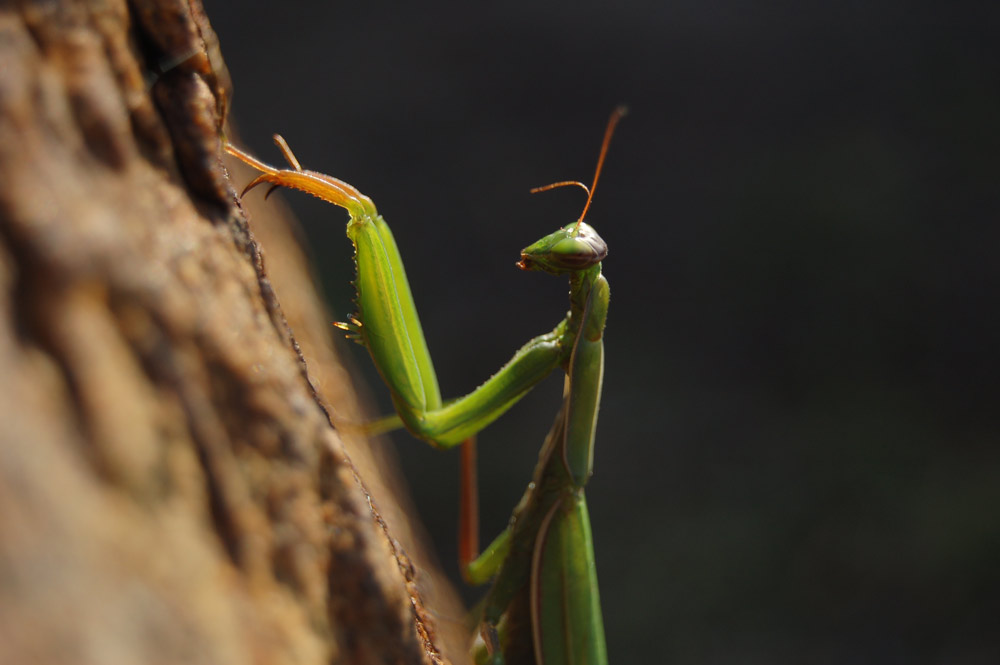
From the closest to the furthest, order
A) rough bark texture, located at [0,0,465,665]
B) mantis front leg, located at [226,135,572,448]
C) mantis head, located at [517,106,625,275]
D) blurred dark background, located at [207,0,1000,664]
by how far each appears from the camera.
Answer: rough bark texture, located at [0,0,465,665], mantis front leg, located at [226,135,572,448], mantis head, located at [517,106,625,275], blurred dark background, located at [207,0,1000,664]

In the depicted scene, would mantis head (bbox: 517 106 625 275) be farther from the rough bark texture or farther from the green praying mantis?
the rough bark texture

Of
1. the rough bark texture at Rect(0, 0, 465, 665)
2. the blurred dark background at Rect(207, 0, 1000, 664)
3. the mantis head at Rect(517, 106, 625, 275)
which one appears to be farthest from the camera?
the blurred dark background at Rect(207, 0, 1000, 664)

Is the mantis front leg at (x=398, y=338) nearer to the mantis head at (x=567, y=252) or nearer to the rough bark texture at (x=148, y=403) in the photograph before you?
the mantis head at (x=567, y=252)

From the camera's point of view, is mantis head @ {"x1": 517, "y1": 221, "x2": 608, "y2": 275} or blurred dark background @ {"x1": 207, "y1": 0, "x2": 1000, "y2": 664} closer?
mantis head @ {"x1": 517, "y1": 221, "x2": 608, "y2": 275}

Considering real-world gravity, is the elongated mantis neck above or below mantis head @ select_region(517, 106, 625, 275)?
below

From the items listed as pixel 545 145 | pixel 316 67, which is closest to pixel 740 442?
pixel 545 145

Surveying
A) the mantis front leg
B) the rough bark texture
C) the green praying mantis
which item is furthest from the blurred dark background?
the rough bark texture
